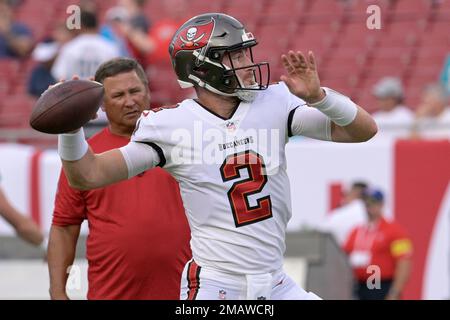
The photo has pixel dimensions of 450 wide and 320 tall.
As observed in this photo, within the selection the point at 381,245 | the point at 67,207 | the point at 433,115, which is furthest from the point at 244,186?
the point at 433,115

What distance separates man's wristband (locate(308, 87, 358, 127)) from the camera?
3.96 metres

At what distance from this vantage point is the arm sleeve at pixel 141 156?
4062 millimetres

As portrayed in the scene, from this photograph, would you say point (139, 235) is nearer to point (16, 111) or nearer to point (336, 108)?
point (336, 108)

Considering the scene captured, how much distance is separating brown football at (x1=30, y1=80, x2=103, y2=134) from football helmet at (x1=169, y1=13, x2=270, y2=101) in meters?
0.44

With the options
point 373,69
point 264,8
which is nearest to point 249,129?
point 373,69

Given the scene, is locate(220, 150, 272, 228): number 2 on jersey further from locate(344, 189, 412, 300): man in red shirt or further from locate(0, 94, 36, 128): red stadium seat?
locate(0, 94, 36, 128): red stadium seat

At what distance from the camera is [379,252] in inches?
349

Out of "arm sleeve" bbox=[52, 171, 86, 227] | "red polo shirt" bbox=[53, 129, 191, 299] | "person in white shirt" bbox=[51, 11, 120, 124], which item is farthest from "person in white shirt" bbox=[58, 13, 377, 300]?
"person in white shirt" bbox=[51, 11, 120, 124]

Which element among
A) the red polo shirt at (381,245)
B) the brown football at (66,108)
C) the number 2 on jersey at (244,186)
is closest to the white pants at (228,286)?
the number 2 on jersey at (244,186)

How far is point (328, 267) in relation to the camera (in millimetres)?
7844

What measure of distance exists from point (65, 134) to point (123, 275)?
1073mm

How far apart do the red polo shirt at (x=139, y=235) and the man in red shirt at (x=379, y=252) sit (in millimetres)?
4098

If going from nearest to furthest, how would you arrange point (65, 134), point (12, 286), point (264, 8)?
point (65, 134), point (12, 286), point (264, 8)
